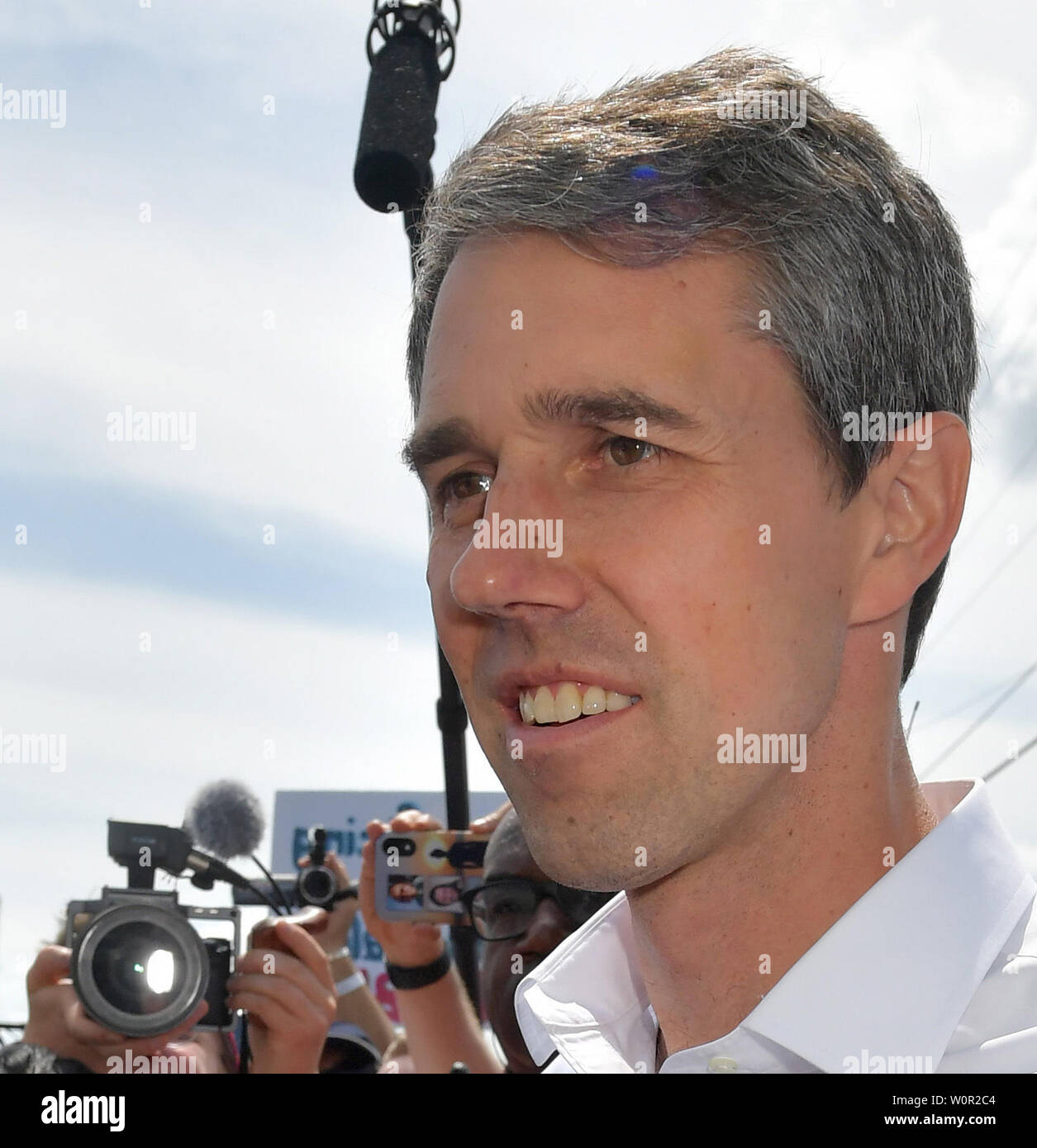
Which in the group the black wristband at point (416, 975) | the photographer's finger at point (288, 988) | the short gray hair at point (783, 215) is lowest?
the black wristband at point (416, 975)

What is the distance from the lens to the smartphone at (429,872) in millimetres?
3359

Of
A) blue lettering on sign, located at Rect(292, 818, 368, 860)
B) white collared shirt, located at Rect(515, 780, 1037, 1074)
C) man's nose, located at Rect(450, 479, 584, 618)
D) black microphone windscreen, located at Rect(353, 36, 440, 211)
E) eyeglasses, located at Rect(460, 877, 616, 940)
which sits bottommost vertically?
blue lettering on sign, located at Rect(292, 818, 368, 860)

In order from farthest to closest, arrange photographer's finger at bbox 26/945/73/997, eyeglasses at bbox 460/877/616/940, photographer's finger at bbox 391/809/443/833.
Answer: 1. photographer's finger at bbox 391/809/443/833
2. eyeglasses at bbox 460/877/616/940
3. photographer's finger at bbox 26/945/73/997

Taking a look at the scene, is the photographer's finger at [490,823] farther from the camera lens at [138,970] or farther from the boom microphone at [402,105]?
the boom microphone at [402,105]

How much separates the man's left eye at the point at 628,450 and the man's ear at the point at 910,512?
0.27m

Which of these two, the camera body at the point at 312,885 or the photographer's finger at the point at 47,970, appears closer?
the photographer's finger at the point at 47,970

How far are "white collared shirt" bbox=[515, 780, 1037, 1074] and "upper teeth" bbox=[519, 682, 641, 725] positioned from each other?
13.6 inches

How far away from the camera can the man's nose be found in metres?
1.30

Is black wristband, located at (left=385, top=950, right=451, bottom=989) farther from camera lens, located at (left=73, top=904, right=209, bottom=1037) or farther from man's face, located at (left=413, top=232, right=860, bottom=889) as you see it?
man's face, located at (left=413, top=232, right=860, bottom=889)

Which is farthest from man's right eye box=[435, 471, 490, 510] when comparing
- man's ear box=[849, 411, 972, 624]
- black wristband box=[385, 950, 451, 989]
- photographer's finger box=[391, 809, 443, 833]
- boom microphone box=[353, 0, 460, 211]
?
black wristband box=[385, 950, 451, 989]

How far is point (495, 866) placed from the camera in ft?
10.5

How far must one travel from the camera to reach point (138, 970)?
2730mm

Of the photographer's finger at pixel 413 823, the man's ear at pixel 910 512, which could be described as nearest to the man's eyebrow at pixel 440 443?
the man's ear at pixel 910 512
